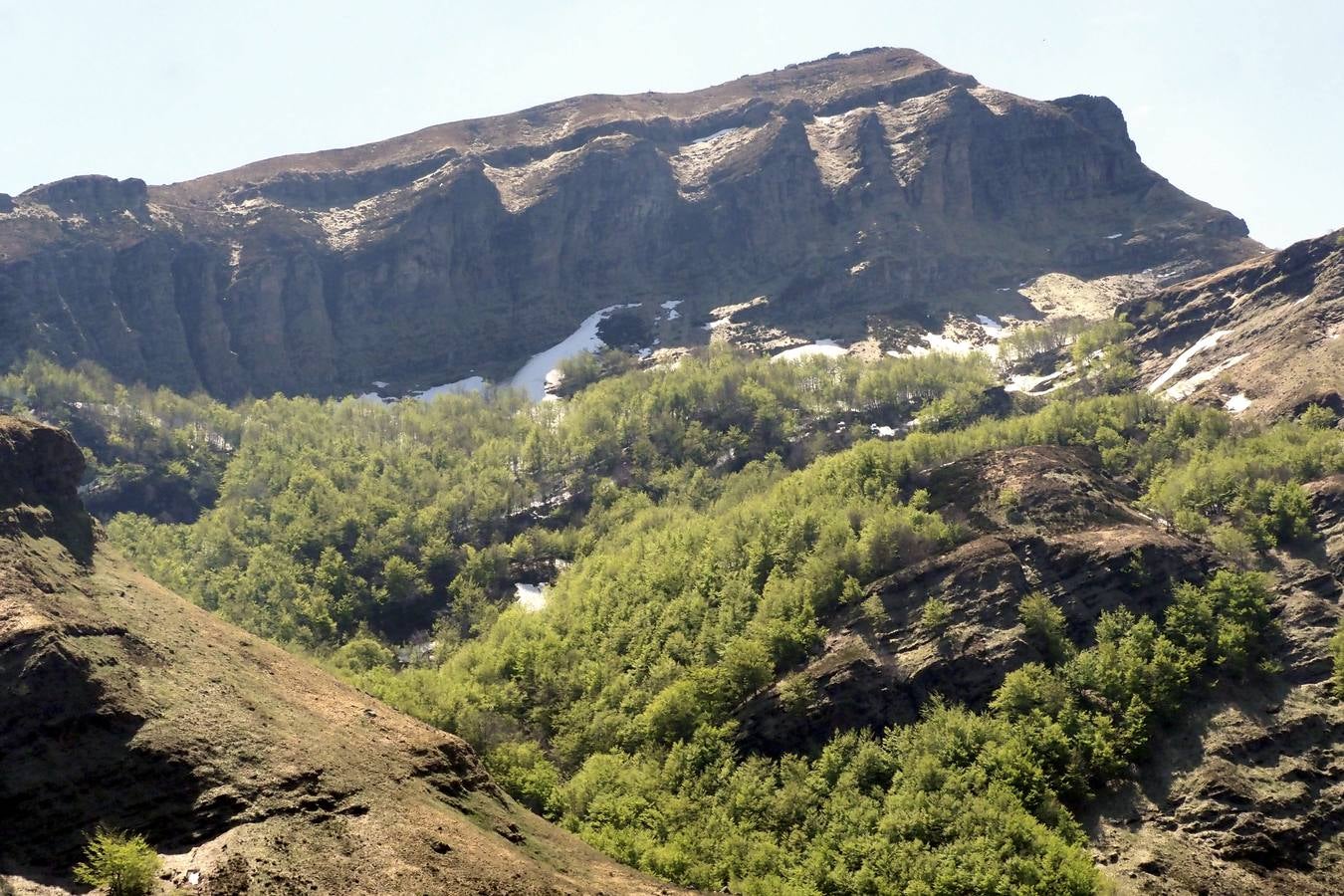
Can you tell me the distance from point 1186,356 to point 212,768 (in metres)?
139

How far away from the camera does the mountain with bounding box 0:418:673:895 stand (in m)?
42.5

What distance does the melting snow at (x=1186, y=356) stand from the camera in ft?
475

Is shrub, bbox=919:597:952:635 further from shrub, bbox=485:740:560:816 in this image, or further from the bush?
the bush

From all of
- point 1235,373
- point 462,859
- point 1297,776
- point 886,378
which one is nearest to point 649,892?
point 462,859

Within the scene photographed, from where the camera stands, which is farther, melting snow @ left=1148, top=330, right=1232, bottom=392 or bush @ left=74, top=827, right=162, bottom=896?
melting snow @ left=1148, top=330, right=1232, bottom=392

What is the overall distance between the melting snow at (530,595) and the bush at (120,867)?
8259 cm

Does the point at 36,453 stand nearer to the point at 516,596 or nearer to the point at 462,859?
the point at 462,859

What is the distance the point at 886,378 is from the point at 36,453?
122102 millimetres

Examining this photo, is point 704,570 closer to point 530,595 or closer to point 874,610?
point 874,610

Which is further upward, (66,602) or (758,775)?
(66,602)

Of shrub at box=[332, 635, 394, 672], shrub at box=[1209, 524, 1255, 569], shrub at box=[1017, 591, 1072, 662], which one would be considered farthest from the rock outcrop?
shrub at box=[332, 635, 394, 672]

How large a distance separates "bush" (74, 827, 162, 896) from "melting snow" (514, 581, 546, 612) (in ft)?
271

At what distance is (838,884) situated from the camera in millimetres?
61969

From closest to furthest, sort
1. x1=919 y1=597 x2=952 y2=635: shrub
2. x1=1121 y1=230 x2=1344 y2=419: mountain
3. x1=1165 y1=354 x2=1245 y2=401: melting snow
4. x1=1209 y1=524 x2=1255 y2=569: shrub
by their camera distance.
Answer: x1=919 y1=597 x2=952 y2=635: shrub < x1=1209 y1=524 x2=1255 y2=569: shrub < x1=1121 y1=230 x2=1344 y2=419: mountain < x1=1165 y1=354 x2=1245 y2=401: melting snow
